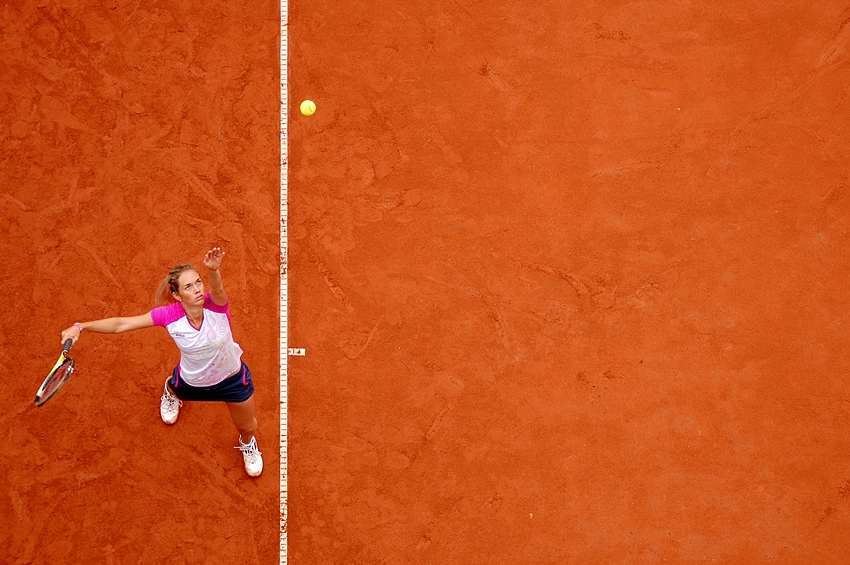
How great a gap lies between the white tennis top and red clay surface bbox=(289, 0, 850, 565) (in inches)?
50.5

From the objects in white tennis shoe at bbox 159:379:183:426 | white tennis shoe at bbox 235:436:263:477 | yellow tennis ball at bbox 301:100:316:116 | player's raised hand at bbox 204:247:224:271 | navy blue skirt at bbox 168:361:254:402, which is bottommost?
white tennis shoe at bbox 235:436:263:477

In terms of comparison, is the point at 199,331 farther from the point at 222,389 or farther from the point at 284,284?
the point at 284,284

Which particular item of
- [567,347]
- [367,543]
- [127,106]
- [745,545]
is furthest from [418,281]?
[745,545]

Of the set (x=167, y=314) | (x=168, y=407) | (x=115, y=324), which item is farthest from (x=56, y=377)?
(x=168, y=407)

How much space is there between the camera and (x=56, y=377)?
542 cm

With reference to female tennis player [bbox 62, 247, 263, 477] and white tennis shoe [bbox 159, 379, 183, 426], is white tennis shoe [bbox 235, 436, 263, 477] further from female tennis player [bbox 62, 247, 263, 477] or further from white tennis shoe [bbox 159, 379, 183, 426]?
white tennis shoe [bbox 159, 379, 183, 426]

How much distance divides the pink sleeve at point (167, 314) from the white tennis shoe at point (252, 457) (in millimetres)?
1515

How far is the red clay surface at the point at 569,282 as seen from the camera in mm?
6625

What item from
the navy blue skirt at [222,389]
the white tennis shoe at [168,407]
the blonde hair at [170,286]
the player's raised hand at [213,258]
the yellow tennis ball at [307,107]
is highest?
the yellow tennis ball at [307,107]

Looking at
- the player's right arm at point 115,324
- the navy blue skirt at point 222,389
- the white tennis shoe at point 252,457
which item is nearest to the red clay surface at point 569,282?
the white tennis shoe at point 252,457

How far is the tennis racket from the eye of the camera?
498cm

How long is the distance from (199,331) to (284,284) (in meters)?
1.57

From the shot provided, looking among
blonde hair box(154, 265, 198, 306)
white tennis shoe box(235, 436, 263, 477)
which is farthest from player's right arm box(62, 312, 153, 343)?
white tennis shoe box(235, 436, 263, 477)

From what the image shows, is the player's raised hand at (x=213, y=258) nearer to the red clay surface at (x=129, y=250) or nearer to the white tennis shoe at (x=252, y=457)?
the red clay surface at (x=129, y=250)
